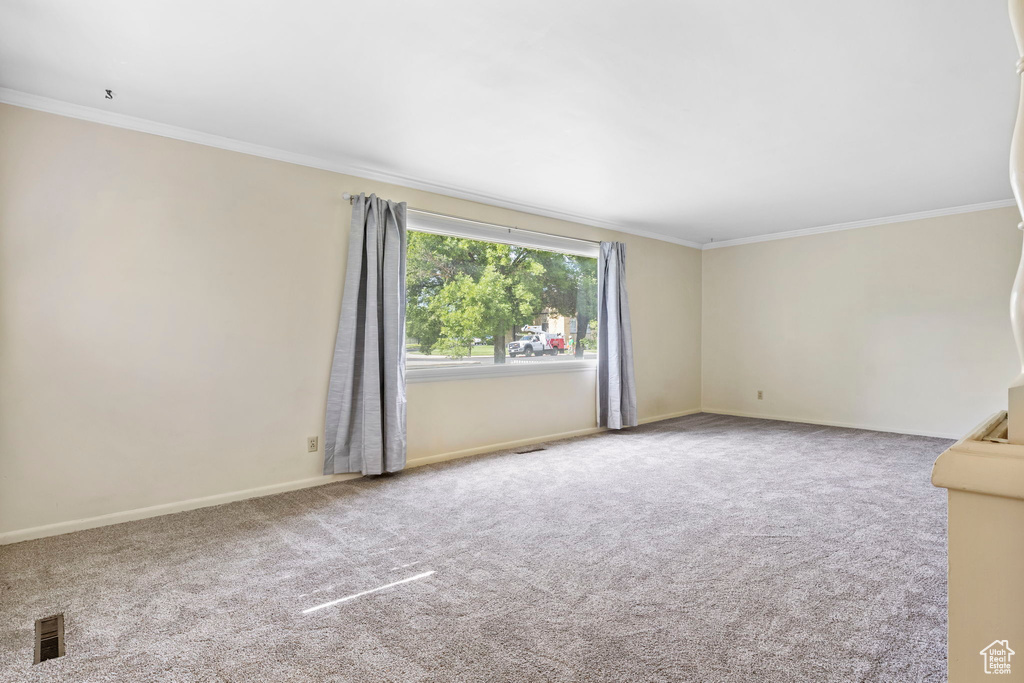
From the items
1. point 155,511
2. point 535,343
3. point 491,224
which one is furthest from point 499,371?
point 155,511

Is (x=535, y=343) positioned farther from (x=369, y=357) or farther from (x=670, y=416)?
(x=670, y=416)

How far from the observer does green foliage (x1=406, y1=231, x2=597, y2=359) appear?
4.57 m

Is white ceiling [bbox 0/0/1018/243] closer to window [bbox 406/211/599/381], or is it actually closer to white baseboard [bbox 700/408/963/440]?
window [bbox 406/211/599/381]

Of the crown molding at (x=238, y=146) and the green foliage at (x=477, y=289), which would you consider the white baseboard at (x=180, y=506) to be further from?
the crown molding at (x=238, y=146)

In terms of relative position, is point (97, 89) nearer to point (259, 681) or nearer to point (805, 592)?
point (259, 681)

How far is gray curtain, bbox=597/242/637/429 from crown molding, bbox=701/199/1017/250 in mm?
1964

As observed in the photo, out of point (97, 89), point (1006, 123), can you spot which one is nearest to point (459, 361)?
point (97, 89)

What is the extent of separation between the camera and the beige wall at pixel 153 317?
284cm

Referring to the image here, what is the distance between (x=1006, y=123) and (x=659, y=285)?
367 centimetres

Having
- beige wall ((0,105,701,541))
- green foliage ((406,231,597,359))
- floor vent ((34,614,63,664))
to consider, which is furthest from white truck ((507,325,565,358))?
floor vent ((34,614,63,664))

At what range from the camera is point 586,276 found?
599cm

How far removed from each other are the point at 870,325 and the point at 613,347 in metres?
2.82

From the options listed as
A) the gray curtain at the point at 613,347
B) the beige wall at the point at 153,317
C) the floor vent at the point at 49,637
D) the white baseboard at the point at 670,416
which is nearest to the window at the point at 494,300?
the gray curtain at the point at 613,347

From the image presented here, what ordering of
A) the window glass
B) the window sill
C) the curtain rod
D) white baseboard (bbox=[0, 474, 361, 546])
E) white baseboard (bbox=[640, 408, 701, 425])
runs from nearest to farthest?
1. white baseboard (bbox=[0, 474, 361, 546])
2. the curtain rod
3. the window sill
4. the window glass
5. white baseboard (bbox=[640, 408, 701, 425])
